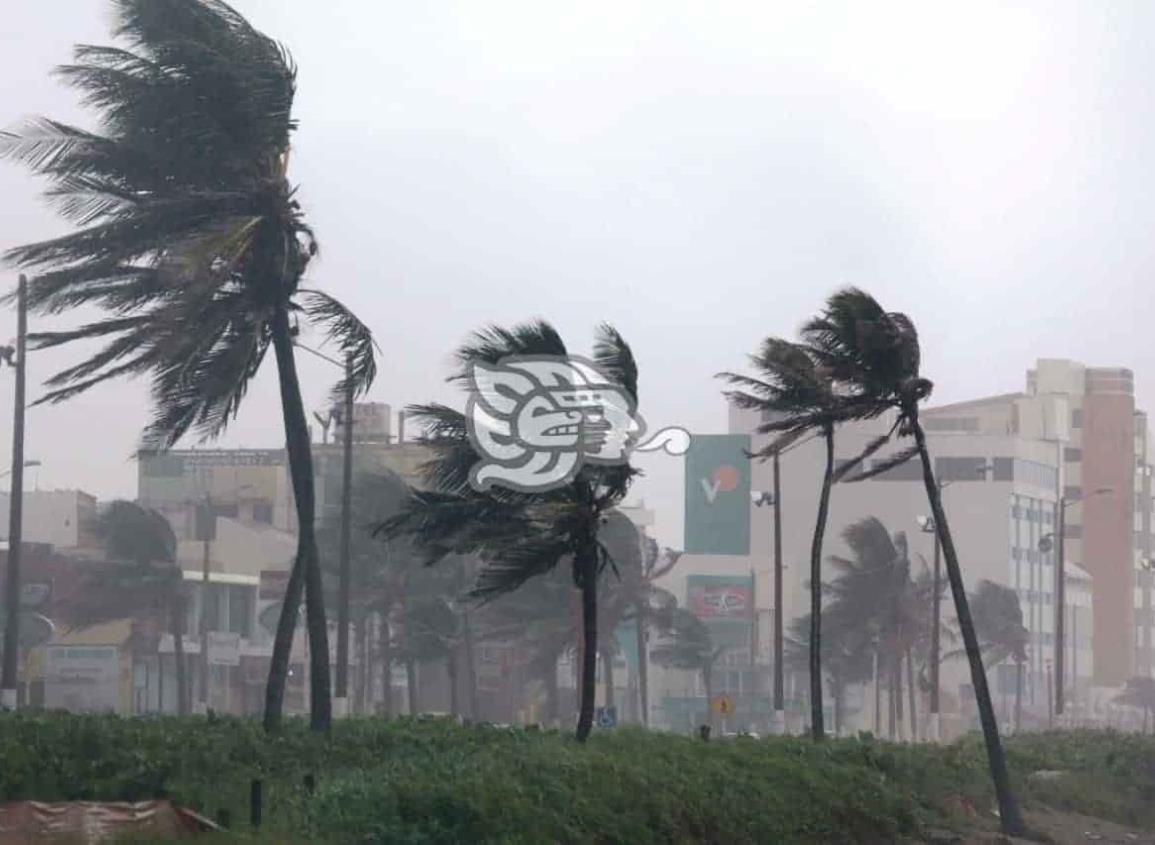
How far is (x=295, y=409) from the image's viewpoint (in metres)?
30.7

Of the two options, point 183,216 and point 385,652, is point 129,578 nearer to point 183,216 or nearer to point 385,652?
point 385,652

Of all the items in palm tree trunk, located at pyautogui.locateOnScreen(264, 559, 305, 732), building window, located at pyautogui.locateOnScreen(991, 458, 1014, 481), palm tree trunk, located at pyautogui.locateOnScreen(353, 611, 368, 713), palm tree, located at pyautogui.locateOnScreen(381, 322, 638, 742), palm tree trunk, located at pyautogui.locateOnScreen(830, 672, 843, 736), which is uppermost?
building window, located at pyautogui.locateOnScreen(991, 458, 1014, 481)

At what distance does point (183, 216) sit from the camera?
2877 centimetres

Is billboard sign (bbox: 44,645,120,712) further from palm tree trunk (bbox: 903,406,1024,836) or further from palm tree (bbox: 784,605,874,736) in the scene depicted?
palm tree trunk (bbox: 903,406,1024,836)

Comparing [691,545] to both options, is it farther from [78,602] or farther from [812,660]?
[812,660]

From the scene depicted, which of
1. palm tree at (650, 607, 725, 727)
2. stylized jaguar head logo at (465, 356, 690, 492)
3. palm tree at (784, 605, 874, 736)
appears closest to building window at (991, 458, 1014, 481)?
palm tree at (784, 605, 874, 736)

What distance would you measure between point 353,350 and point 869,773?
1083cm

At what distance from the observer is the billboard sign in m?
61.9

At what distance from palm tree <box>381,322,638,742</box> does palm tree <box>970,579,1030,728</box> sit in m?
66.5

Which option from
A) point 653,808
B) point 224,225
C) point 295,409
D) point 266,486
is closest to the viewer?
point 653,808

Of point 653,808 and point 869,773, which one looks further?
point 869,773

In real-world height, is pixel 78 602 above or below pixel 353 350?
below

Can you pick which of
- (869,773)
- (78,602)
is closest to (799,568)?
(78,602)

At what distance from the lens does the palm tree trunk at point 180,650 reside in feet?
204
